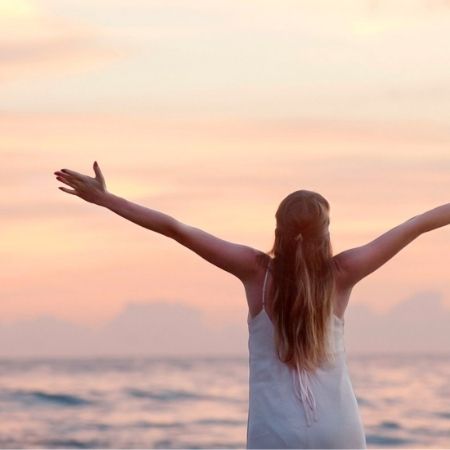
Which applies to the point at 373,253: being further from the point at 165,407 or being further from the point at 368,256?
the point at 165,407

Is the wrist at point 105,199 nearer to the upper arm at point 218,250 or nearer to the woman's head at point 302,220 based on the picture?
the upper arm at point 218,250

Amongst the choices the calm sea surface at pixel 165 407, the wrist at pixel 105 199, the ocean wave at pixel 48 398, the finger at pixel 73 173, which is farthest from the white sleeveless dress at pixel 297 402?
the ocean wave at pixel 48 398

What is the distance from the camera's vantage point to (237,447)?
21.3 metres

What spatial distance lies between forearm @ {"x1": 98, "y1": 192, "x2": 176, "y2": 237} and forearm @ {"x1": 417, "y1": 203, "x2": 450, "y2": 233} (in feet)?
3.05

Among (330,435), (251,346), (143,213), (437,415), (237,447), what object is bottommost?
(330,435)

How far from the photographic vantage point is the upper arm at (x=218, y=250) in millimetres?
4352

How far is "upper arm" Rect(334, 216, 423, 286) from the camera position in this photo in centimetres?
443

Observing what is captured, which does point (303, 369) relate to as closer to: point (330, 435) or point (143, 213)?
point (330, 435)

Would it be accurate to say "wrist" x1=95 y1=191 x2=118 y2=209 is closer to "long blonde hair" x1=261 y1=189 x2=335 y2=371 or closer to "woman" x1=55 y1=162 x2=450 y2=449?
"woman" x1=55 y1=162 x2=450 y2=449

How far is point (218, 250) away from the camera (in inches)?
171

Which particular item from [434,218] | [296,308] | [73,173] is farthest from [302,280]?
[73,173]

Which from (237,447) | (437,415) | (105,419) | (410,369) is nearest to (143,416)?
(105,419)

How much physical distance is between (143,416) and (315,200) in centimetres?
2148

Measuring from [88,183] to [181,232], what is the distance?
403 mm
